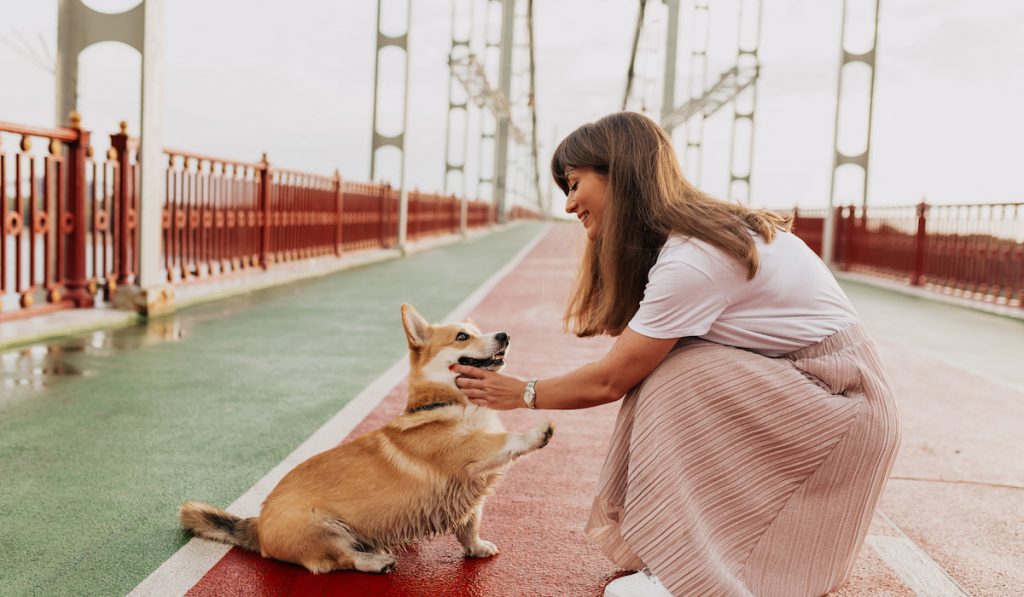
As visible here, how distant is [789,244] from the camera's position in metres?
2.55

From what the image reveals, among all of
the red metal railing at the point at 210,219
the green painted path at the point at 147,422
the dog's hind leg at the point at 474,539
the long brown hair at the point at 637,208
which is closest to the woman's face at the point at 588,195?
the long brown hair at the point at 637,208

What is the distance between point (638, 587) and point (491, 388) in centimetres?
70

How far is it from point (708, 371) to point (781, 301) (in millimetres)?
294

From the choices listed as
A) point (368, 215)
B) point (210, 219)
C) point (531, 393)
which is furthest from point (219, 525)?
Answer: point (368, 215)

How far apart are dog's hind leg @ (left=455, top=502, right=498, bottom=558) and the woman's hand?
1.16ft

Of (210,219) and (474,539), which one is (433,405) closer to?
(474,539)

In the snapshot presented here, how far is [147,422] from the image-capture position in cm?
439

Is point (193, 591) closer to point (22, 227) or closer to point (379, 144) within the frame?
point (22, 227)

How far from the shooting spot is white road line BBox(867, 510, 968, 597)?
2705 mm

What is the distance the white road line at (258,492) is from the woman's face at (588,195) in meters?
1.53

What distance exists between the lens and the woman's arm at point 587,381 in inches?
95.7

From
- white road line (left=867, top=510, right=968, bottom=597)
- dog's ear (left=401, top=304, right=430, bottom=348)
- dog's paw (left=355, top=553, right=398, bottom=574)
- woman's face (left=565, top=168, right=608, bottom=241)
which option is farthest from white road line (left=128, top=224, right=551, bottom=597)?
white road line (left=867, top=510, right=968, bottom=597)

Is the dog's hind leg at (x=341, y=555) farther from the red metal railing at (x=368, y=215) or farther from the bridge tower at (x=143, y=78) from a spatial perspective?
the red metal railing at (x=368, y=215)

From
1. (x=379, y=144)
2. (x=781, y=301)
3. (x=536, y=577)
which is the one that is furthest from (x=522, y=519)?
(x=379, y=144)
